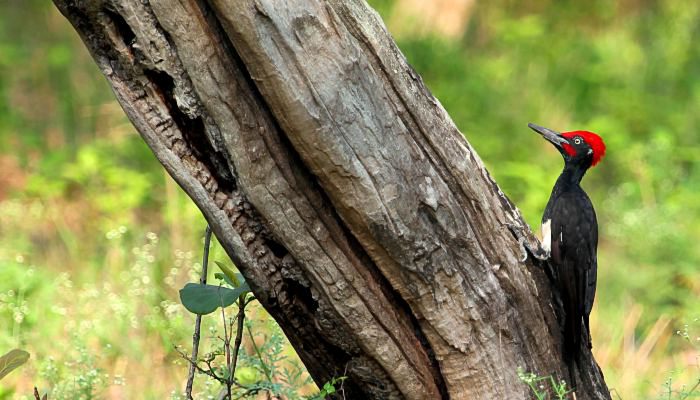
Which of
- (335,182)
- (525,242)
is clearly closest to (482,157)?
(525,242)

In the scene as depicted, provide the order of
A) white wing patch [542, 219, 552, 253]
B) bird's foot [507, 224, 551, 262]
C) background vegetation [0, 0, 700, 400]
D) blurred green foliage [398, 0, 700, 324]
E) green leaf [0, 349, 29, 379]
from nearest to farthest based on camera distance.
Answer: green leaf [0, 349, 29, 379] → bird's foot [507, 224, 551, 262] → white wing patch [542, 219, 552, 253] → background vegetation [0, 0, 700, 400] → blurred green foliage [398, 0, 700, 324]

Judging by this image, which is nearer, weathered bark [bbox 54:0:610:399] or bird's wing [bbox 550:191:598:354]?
weathered bark [bbox 54:0:610:399]

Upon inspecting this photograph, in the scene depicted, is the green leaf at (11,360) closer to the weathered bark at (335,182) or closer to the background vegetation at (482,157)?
the background vegetation at (482,157)

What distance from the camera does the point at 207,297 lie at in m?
3.14

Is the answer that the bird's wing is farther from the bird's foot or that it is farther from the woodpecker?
the bird's foot

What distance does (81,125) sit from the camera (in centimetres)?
753

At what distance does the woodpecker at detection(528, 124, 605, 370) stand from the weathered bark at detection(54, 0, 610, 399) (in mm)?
266

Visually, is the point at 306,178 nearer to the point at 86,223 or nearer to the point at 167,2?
the point at 167,2

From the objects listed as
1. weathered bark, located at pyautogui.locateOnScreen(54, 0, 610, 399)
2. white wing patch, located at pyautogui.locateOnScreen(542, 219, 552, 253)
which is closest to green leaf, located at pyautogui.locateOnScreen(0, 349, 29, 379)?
weathered bark, located at pyautogui.locateOnScreen(54, 0, 610, 399)

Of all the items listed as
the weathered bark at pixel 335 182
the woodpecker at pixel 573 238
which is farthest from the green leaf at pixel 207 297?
the woodpecker at pixel 573 238

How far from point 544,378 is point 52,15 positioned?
286 inches

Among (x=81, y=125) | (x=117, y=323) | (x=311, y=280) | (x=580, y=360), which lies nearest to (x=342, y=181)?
(x=311, y=280)

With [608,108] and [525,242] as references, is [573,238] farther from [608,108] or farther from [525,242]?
[608,108]

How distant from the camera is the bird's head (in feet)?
14.9
